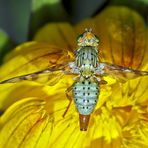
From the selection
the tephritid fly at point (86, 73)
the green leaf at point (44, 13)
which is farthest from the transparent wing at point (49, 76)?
the green leaf at point (44, 13)

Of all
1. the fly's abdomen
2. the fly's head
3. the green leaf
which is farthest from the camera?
the green leaf

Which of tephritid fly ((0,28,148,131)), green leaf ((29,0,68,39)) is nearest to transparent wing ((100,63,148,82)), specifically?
tephritid fly ((0,28,148,131))

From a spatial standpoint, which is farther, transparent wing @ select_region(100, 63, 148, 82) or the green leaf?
the green leaf

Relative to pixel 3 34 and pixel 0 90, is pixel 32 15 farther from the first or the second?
pixel 0 90

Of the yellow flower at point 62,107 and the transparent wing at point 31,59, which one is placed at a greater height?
the transparent wing at point 31,59

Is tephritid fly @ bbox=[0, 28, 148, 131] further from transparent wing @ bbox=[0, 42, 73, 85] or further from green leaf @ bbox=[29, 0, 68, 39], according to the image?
green leaf @ bbox=[29, 0, 68, 39]

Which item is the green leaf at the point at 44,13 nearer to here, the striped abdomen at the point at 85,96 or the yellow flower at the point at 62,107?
the yellow flower at the point at 62,107

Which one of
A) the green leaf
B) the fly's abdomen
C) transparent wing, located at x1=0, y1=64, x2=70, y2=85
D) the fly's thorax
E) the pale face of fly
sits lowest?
the fly's abdomen
